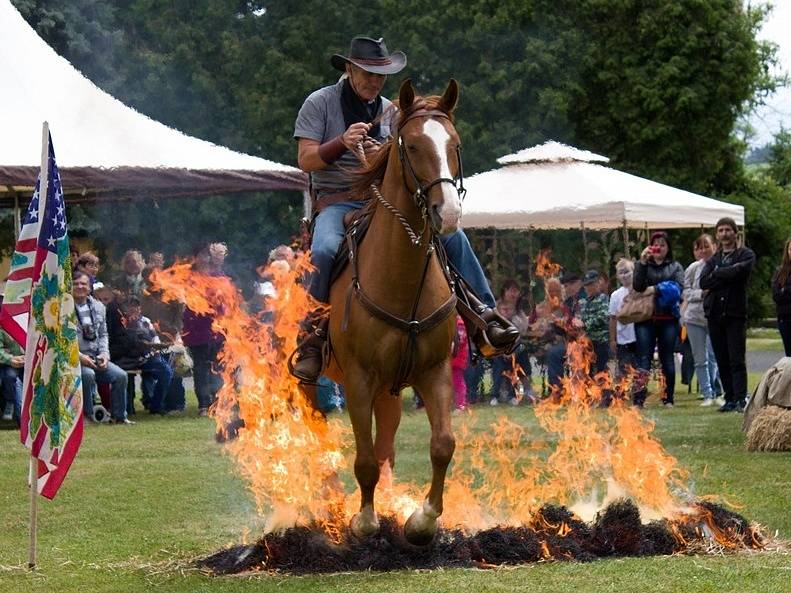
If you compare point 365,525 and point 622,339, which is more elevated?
point 622,339

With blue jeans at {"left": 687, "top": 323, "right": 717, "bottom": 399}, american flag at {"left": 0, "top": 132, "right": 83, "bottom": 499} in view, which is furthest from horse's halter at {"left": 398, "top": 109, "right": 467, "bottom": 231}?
blue jeans at {"left": 687, "top": 323, "right": 717, "bottom": 399}

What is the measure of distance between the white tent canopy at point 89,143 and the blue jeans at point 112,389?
252 centimetres

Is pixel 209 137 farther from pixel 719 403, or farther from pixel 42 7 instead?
pixel 719 403

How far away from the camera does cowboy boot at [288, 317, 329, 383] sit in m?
8.66

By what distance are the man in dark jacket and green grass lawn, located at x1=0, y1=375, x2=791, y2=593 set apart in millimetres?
856

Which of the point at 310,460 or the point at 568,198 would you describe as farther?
the point at 568,198

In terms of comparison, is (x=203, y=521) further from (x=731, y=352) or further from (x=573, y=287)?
(x=573, y=287)

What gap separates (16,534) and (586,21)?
34.5m

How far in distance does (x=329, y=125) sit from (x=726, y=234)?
10.0 m

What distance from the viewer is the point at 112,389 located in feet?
62.9

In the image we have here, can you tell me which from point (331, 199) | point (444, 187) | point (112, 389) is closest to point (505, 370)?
point (112, 389)

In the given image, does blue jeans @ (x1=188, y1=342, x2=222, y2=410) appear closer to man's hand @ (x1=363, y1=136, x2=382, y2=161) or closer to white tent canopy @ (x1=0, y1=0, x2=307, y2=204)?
white tent canopy @ (x1=0, y1=0, x2=307, y2=204)

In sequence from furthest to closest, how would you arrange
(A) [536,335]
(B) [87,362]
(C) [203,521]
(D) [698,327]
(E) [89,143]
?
(A) [536,335] → (D) [698,327] → (E) [89,143] → (B) [87,362] → (C) [203,521]

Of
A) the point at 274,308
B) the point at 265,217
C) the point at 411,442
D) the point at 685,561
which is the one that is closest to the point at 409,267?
the point at 274,308
